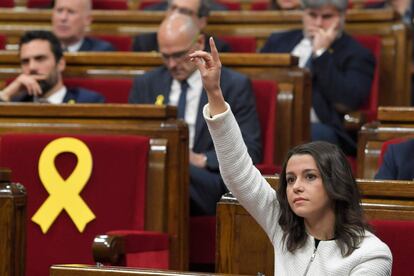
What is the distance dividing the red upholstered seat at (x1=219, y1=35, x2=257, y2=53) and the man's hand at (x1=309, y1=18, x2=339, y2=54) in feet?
0.73

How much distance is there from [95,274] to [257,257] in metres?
0.27

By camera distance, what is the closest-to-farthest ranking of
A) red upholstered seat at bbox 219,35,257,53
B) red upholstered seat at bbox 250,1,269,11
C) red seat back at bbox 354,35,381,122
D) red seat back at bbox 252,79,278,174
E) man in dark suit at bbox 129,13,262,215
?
man in dark suit at bbox 129,13,262,215
red seat back at bbox 252,79,278,174
red seat back at bbox 354,35,381,122
red upholstered seat at bbox 219,35,257,53
red upholstered seat at bbox 250,1,269,11

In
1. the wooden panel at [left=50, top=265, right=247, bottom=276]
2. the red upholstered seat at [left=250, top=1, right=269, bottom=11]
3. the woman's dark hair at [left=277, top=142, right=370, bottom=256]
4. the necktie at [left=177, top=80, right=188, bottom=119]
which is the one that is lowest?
the wooden panel at [left=50, top=265, right=247, bottom=276]

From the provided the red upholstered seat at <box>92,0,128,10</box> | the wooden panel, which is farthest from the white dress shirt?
the red upholstered seat at <box>92,0,128,10</box>

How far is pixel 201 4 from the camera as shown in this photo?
6.99ft

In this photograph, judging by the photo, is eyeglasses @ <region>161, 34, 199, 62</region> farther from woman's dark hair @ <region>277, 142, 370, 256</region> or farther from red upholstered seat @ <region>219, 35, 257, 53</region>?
woman's dark hair @ <region>277, 142, 370, 256</region>

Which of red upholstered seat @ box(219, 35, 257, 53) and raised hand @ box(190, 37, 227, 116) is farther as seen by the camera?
red upholstered seat @ box(219, 35, 257, 53)

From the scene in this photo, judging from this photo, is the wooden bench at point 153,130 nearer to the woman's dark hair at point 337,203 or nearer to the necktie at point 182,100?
the necktie at point 182,100

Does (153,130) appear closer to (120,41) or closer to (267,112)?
(267,112)

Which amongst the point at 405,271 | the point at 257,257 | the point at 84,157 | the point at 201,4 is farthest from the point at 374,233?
the point at 201,4

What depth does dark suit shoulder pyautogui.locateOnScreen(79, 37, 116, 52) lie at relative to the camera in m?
2.14

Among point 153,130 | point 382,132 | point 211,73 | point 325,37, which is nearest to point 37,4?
point 325,37

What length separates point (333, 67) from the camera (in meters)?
1.95

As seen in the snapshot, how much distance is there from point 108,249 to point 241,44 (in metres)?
1.01
